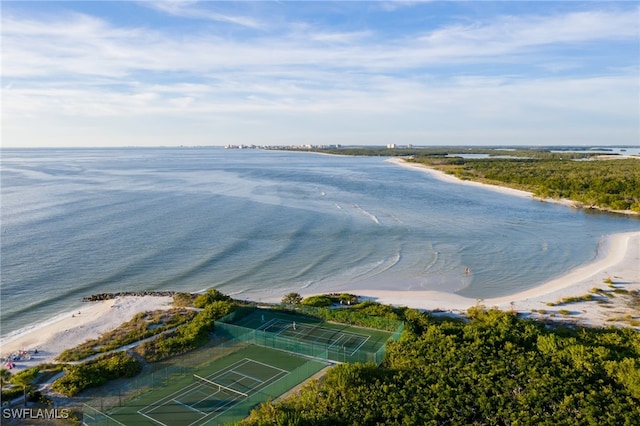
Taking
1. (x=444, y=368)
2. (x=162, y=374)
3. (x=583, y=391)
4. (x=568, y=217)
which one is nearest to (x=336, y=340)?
(x=444, y=368)

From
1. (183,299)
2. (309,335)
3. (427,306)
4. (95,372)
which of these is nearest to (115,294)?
(183,299)

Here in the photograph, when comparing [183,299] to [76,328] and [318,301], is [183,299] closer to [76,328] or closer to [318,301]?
[76,328]

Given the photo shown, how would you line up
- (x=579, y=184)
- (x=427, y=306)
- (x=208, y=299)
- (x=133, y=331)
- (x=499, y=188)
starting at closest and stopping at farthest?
(x=133, y=331), (x=208, y=299), (x=427, y=306), (x=579, y=184), (x=499, y=188)

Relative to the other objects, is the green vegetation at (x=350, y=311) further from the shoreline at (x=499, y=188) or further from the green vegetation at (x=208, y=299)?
the shoreline at (x=499, y=188)

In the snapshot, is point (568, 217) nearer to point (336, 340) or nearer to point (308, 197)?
point (308, 197)

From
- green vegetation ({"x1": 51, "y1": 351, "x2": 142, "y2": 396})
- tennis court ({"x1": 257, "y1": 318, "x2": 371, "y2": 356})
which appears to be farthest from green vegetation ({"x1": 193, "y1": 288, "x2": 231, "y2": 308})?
green vegetation ({"x1": 51, "y1": 351, "x2": 142, "y2": 396})

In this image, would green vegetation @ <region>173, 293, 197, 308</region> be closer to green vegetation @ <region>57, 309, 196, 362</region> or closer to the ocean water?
green vegetation @ <region>57, 309, 196, 362</region>
